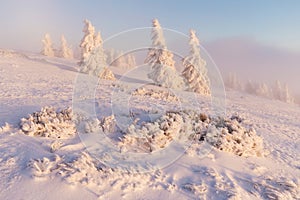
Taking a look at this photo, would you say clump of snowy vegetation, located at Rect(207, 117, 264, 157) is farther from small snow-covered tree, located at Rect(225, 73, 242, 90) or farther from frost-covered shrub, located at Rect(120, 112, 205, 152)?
small snow-covered tree, located at Rect(225, 73, 242, 90)

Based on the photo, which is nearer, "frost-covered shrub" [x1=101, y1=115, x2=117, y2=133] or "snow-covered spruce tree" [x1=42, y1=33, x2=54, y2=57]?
"frost-covered shrub" [x1=101, y1=115, x2=117, y2=133]

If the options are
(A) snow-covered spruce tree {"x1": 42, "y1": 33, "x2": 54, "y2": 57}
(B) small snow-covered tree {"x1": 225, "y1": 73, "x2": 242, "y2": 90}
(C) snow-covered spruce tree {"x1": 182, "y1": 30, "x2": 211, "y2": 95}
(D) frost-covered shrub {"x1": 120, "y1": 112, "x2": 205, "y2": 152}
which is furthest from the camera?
(B) small snow-covered tree {"x1": 225, "y1": 73, "x2": 242, "y2": 90}

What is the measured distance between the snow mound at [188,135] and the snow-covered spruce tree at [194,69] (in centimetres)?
2335

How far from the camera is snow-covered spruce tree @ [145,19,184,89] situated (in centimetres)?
3188

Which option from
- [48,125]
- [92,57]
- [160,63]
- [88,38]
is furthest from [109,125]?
[88,38]

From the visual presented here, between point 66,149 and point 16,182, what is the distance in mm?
1776

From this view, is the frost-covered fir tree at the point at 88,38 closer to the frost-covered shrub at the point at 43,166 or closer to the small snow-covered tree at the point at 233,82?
the frost-covered shrub at the point at 43,166

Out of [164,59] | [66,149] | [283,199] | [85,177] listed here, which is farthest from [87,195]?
[164,59]

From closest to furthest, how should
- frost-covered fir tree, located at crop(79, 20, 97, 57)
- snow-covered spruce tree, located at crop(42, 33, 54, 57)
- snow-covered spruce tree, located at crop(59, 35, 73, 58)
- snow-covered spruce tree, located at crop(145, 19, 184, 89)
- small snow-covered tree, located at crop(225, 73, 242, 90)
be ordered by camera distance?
snow-covered spruce tree, located at crop(145, 19, 184, 89) < frost-covered fir tree, located at crop(79, 20, 97, 57) < snow-covered spruce tree, located at crop(42, 33, 54, 57) < snow-covered spruce tree, located at crop(59, 35, 73, 58) < small snow-covered tree, located at crop(225, 73, 242, 90)

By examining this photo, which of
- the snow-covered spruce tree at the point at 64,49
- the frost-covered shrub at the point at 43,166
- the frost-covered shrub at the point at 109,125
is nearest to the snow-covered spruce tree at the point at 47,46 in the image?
the snow-covered spruce tree at the point at 64,49

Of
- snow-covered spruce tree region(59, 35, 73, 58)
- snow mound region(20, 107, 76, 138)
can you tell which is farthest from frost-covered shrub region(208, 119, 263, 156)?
snow-covered spruce tree region(59, 35, 73, 58)

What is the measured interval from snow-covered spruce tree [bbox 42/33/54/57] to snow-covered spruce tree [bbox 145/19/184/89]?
39.9 m

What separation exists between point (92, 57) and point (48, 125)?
87.3 feet

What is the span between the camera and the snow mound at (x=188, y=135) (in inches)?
348
